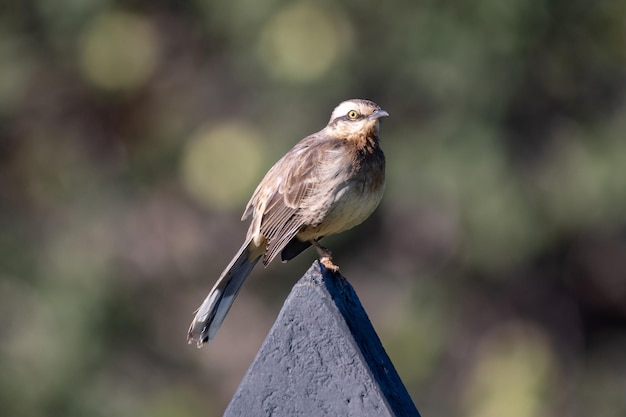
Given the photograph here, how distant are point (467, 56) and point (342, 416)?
346 inches

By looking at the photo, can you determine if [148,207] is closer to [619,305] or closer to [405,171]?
[405,171]

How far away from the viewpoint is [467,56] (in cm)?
1180

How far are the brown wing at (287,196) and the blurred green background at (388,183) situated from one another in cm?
549

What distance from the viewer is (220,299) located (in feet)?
17.5

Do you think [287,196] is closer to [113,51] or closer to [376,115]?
[376,115]

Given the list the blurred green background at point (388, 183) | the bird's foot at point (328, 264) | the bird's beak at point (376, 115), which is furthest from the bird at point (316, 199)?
the blurred green background at point (388, 183)

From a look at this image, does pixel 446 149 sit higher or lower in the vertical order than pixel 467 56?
→ lower

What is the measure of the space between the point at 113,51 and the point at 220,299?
8840 millimetres

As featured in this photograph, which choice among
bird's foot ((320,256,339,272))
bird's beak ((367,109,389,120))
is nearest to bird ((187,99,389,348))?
bird's beak ((367,109,389,120))

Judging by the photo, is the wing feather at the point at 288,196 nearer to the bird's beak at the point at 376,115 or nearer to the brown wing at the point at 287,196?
the brown wing at the point at 287,196

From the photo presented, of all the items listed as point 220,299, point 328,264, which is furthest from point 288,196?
point 328,264

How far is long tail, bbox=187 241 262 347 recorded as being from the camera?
504 cm

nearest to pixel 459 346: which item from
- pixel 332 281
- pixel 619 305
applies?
pixel 619 305

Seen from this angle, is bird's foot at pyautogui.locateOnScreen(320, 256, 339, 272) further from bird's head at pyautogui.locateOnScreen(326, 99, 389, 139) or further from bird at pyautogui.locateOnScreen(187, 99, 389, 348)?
bird's head at pyautogui.locateOnScreen(326, 99, 389, 139)
